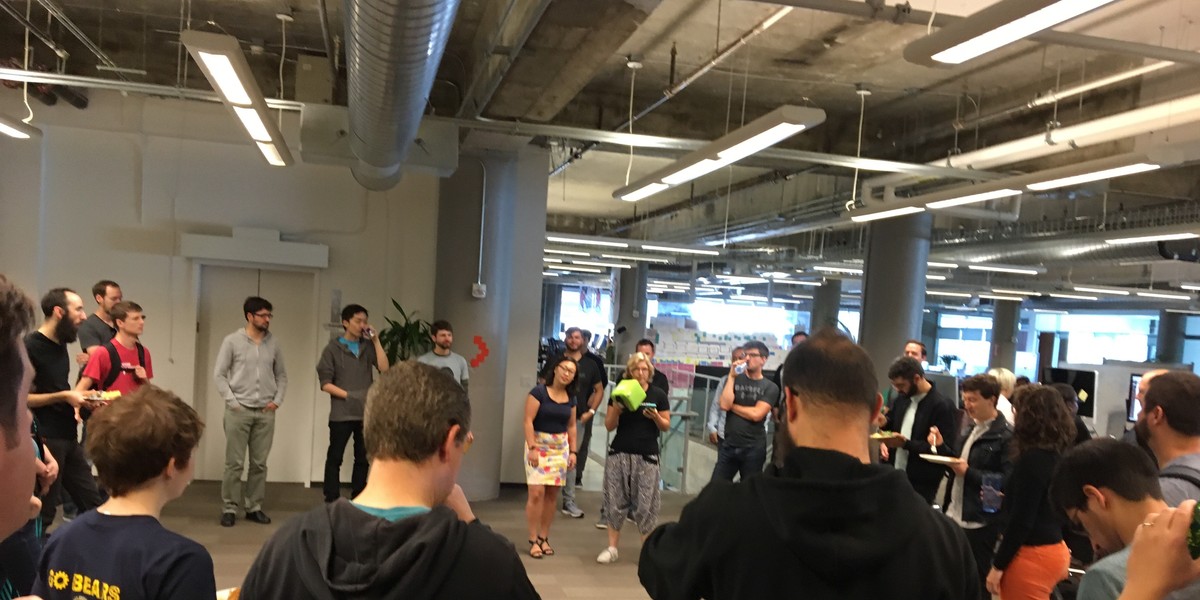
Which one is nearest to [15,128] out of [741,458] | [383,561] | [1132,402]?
[741,458]

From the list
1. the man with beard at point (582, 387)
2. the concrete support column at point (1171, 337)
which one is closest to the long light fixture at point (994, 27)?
the man with beard at point (582, 387)

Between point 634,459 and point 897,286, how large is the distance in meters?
4.56

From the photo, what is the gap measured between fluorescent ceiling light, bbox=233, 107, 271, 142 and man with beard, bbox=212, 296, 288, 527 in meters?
1.28

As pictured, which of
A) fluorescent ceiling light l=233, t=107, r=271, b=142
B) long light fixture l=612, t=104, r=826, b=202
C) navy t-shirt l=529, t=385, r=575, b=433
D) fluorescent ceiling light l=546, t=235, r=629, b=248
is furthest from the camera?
fluorescent ceiling light l=546, t=235, r=629, b=248

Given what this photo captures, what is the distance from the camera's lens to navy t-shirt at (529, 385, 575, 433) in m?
5.09

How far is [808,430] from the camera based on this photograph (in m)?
1.46

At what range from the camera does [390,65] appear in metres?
3.27

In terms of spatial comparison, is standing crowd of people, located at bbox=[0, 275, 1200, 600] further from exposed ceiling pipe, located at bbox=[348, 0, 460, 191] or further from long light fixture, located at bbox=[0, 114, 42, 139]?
long light fixture, located at bbox=[0, 114, 42, 139]

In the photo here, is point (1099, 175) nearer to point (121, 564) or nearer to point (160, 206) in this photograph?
point (121, 564)

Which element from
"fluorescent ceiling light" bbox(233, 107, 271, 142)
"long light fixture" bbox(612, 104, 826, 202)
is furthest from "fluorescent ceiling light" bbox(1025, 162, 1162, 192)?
"fluorescent ceiling light" bbox(233, 107, 271, 142)

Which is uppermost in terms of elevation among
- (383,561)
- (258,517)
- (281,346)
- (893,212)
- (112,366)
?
(893,212)

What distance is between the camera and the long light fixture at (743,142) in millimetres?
3787

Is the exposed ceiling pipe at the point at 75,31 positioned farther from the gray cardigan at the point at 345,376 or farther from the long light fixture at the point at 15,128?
the gray cardigan at the point at 345,376

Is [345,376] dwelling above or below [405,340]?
below
